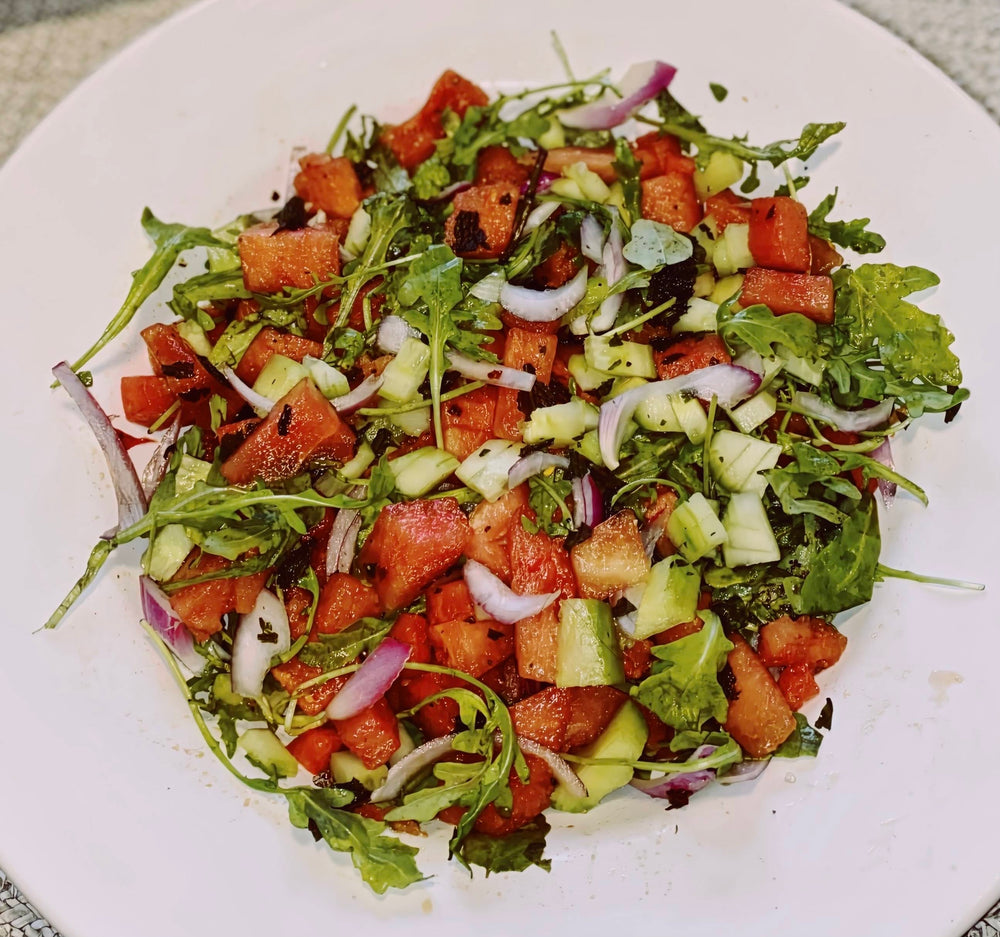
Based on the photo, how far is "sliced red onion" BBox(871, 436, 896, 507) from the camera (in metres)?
2.26

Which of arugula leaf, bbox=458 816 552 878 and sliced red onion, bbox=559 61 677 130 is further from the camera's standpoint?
sliced red onion, bbox=559 61 677 130

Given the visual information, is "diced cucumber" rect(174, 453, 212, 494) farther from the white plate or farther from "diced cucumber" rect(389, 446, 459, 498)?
"diced cucumber" rect(389, 446, 459, 498)

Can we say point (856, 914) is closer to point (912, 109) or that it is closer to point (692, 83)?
point (912, 109)

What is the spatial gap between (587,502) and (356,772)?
3.13ft

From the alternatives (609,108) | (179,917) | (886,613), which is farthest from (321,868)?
(609,108)

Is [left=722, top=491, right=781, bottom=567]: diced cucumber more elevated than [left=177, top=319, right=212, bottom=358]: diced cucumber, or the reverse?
[left=177, top=319, right=212, bottom=358]: diced cucumber

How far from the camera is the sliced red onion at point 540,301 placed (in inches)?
86.8

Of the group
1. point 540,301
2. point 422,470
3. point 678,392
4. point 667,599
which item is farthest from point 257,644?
point 678,392

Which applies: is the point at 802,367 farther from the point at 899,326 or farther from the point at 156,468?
the point at 156,468

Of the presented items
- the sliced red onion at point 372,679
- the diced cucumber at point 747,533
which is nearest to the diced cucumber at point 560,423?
the diced cucumber at point 747,533

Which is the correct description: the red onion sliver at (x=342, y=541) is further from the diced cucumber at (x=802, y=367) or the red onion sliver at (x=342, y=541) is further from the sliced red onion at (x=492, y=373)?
→ the diced cucumber at (x=802, y=367)

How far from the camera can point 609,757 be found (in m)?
2.08

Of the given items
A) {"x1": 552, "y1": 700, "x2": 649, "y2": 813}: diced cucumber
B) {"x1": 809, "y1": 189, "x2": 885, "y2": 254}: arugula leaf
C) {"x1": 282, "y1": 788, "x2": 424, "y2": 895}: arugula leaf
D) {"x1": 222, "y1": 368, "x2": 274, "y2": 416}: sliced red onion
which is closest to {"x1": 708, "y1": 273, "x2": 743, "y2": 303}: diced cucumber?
{"x1": 809, "y1": 189, "x2": 885, "y2": 254}: arugula leaf

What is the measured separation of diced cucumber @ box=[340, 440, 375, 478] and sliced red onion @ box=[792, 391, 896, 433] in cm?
119
